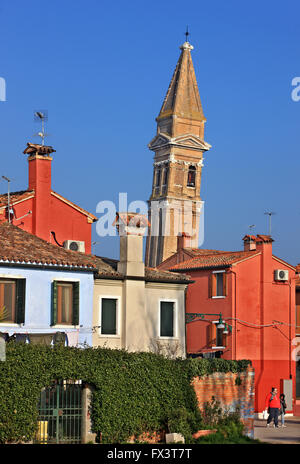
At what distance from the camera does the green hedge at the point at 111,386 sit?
83.0ft

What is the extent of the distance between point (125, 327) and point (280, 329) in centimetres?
1621

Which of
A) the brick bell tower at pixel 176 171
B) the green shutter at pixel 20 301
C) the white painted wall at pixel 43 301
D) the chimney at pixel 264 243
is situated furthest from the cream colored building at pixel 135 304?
the brick bell tower at pixel 176 171

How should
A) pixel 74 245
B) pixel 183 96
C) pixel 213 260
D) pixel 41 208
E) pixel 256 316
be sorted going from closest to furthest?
1. pixel 41 208
2. pixel 74 245
3. pixel 256 316
4. pixel 213 260
5. pixel 183 96

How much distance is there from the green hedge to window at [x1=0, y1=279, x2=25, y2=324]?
543 cm

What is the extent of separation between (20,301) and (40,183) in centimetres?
890

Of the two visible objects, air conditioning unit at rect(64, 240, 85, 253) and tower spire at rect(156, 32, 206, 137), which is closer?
air conditioning unit at rect(64, 240, 85, 253)

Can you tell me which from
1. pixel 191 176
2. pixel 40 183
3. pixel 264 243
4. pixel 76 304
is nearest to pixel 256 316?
pixel 264 243

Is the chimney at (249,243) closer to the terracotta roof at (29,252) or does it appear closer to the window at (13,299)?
the terracotta roof at (29,252)

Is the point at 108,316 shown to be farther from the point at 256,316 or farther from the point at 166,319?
the point at 256,316

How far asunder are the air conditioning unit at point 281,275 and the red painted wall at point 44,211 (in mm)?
13153

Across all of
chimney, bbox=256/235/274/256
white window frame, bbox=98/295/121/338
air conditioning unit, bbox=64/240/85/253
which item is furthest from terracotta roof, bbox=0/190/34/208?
chimney, bbox=256/235/274/256

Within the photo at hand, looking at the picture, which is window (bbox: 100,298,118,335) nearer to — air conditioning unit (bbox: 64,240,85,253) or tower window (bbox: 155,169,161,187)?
air conditioning unit (bbox: 64,240,85,253)

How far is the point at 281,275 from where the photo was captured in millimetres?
50406

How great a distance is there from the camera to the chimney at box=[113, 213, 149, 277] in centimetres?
3728
